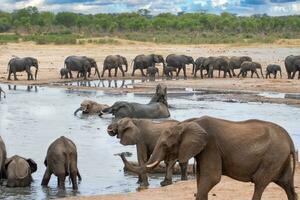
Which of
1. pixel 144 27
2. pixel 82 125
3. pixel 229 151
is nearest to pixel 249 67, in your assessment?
pixel 82 125

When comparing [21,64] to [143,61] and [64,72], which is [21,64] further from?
[143,61]

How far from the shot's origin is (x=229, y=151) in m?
8.56

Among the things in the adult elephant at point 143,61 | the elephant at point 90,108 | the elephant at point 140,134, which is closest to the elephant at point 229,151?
the elephant at point 140,134

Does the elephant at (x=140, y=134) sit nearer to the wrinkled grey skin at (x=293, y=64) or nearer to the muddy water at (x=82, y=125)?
the muddy water at (x=82, y=125)

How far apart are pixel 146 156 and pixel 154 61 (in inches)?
1141

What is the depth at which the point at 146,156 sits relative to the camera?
41.2ft

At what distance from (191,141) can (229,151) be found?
58 centimetres

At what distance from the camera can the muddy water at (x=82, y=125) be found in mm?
12773

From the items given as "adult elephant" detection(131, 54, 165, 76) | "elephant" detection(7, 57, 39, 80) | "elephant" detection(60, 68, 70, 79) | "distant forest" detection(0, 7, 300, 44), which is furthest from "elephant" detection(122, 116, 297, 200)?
"distant forest" detection(0, 7, 300, 44)

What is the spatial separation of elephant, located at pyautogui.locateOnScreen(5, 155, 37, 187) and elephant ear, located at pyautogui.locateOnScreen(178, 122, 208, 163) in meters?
4.78

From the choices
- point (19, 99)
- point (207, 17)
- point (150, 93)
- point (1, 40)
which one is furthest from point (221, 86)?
point (207, 17)

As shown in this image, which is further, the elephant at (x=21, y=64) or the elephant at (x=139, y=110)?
the elephant at (x=21, y=64)

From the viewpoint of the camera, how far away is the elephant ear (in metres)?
8.22

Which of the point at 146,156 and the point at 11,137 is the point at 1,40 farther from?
the point at 146,156
